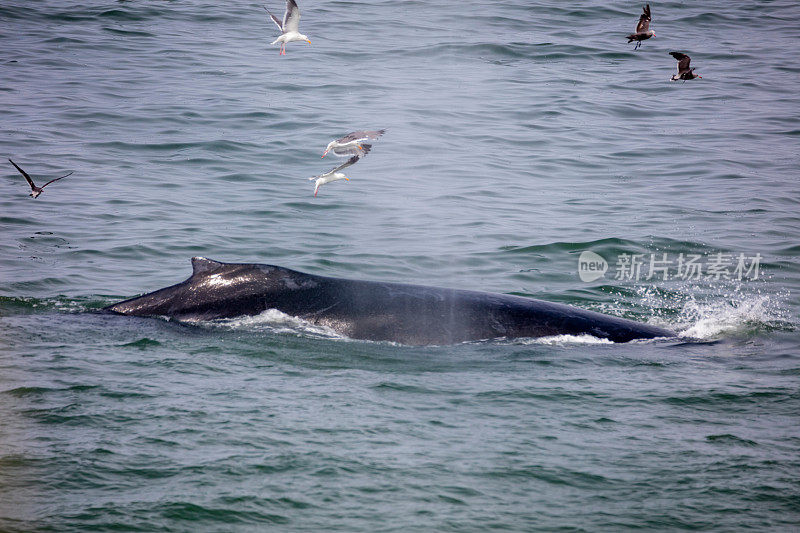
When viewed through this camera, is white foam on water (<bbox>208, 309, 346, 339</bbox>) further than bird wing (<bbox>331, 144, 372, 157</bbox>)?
No

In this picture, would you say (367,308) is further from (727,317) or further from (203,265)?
(727,317)

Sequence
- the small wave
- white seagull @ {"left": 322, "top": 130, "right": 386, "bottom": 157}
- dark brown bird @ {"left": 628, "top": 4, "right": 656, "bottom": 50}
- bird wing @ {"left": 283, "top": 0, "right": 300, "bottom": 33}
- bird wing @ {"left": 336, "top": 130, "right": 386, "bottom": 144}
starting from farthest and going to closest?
dark brown bird @ {"left": 628, "top": 4, "right": 656, "bottom": 50}
bird wing @ {"left": 283, "top": 0, "right": 300, "bottom": 33}
white seagull @ {"left": 322, "top": 130, "right": 386, "bottom": 157}
bird wing @ {"left": 336, "top": 130, "right": 386, "bottom": 144}
the small wave

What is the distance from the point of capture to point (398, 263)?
1284 centimetres

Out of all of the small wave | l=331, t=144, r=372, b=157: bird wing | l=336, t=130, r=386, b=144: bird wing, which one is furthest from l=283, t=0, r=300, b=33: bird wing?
the small wave

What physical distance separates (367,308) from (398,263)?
3.85m

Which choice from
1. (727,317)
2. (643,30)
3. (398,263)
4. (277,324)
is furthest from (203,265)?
(643,30)

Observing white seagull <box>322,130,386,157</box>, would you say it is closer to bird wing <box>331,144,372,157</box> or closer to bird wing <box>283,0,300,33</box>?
bird wing <box>331,144,372,157</box>

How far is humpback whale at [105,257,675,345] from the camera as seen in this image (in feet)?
29.1

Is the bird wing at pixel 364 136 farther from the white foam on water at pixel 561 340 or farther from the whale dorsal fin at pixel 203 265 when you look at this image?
the white foam on water at pixel 561 340

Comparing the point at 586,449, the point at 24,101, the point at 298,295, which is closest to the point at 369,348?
the point at 298,295

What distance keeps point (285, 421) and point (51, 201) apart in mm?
9647

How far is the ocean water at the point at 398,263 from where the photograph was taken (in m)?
6.30

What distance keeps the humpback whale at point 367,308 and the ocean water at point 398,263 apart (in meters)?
0.20

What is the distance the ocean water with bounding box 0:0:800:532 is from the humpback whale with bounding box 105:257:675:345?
0.20 metres
